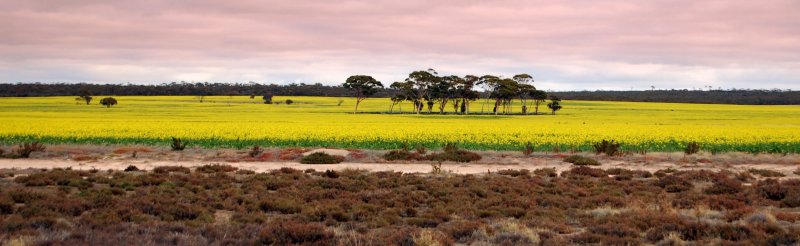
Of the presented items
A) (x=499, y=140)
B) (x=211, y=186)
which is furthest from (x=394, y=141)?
(x=211, y=186)

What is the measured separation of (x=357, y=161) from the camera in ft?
93.5

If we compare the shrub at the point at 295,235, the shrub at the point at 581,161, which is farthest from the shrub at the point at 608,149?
the shrub at the point at 295,235

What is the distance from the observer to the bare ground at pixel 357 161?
25453 mm

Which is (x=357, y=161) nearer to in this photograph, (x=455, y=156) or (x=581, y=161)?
(x=455, y=156)

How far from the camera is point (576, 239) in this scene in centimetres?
1116

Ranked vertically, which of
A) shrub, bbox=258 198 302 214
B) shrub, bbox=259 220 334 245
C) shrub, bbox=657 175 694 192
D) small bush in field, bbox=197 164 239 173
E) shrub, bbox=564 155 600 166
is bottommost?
shrub, bbox=564 155 600 166

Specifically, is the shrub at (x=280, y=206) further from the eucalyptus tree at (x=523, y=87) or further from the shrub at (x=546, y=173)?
the eucalyptus tree at (x=523, y=87)

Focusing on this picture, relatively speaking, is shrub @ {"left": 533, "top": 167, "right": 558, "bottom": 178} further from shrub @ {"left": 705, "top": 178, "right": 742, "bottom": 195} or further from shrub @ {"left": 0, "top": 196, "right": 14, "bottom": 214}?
shrub @ {"left": 0, "top": 196, "right": 14, "bottom": 214}

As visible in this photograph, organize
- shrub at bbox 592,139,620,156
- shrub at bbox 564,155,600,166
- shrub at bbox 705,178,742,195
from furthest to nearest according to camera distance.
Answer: shrub at bbox 592,139,620,156
shrub at bbox 564,155,600,166
shrub at bbox 705,178,742,195

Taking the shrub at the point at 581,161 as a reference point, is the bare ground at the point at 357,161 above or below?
below

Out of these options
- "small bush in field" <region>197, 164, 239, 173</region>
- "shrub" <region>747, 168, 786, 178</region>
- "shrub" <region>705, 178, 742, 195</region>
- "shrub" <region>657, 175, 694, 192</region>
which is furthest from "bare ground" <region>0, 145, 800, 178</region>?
"shrub" <region>705, 178, 742, 195</region>

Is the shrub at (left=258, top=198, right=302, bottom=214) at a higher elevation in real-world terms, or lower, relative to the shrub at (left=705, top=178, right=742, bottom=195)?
higher

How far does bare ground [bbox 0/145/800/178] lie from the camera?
1002 inches

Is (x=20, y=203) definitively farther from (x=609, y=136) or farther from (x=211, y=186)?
(x=609, y=136)
